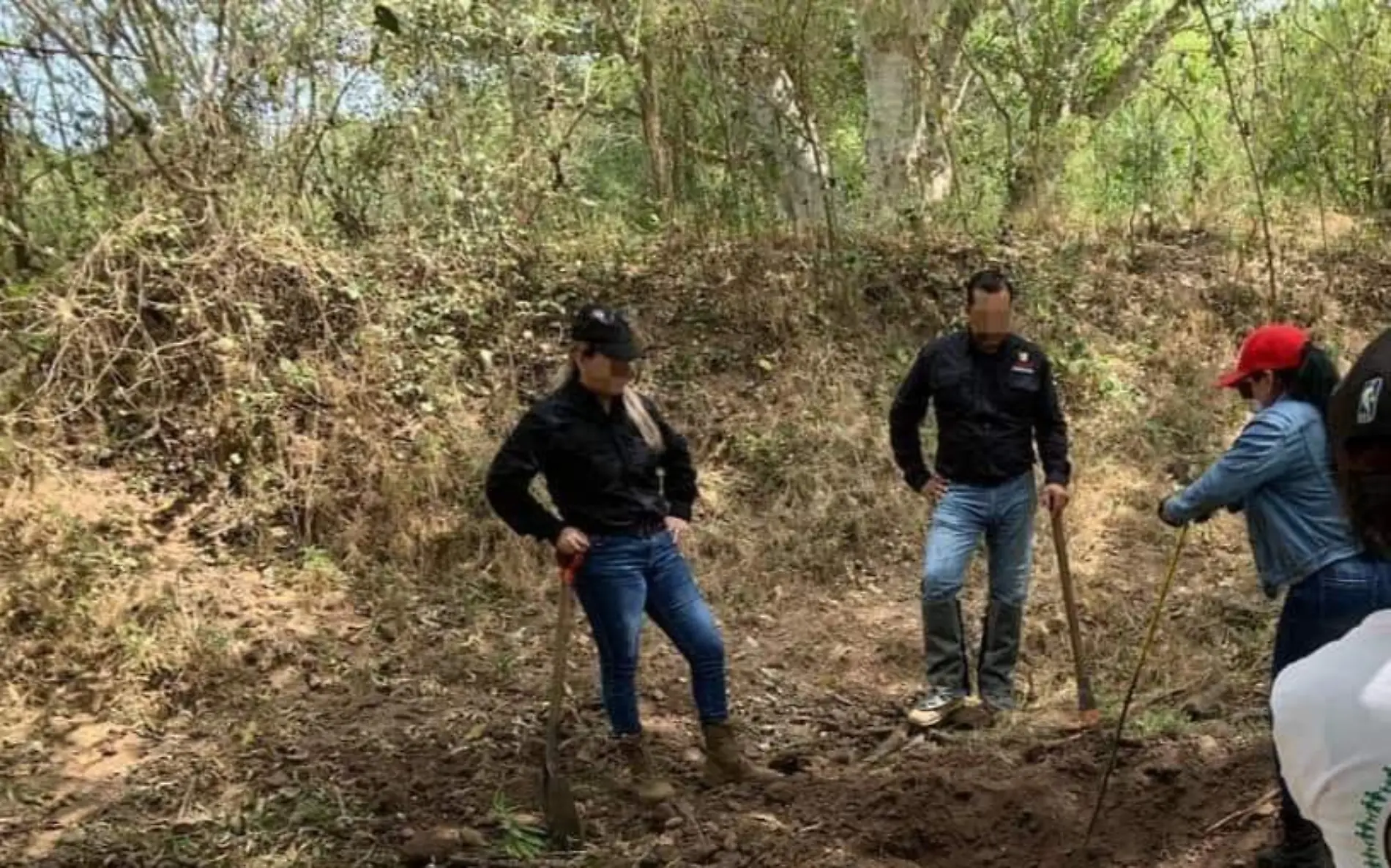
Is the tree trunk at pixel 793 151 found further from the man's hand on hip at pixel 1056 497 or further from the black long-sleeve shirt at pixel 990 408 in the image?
the man's hand on hip at pixel 1056 497

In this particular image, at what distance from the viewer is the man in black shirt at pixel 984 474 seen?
536 centimetres

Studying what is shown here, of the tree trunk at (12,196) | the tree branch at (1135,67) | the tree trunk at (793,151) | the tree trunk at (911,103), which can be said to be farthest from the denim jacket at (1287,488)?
the tree branch at (1135,67)

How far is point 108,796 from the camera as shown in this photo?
5250mm

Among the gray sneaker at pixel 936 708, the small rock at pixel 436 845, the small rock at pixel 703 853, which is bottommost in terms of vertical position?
the small rock at pixel 703 853

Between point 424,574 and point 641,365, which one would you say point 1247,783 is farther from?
point 641,365

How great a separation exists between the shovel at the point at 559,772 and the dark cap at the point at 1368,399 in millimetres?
3583

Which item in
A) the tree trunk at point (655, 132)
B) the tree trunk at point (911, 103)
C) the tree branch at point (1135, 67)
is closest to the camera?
the tree trunk at point (655, 132)

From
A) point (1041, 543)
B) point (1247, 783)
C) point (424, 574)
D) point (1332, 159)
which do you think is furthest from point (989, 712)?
point (1332, 159)

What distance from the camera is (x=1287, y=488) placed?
3871mm

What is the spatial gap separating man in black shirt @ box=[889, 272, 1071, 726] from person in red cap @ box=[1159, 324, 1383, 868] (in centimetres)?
147

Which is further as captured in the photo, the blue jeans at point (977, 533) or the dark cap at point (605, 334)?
the blue jeans at point (977, 533)

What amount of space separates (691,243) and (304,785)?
5606mm

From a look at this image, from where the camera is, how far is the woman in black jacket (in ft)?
15.4

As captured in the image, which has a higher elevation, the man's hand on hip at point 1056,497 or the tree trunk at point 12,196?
the tree trunk at point 12,196
